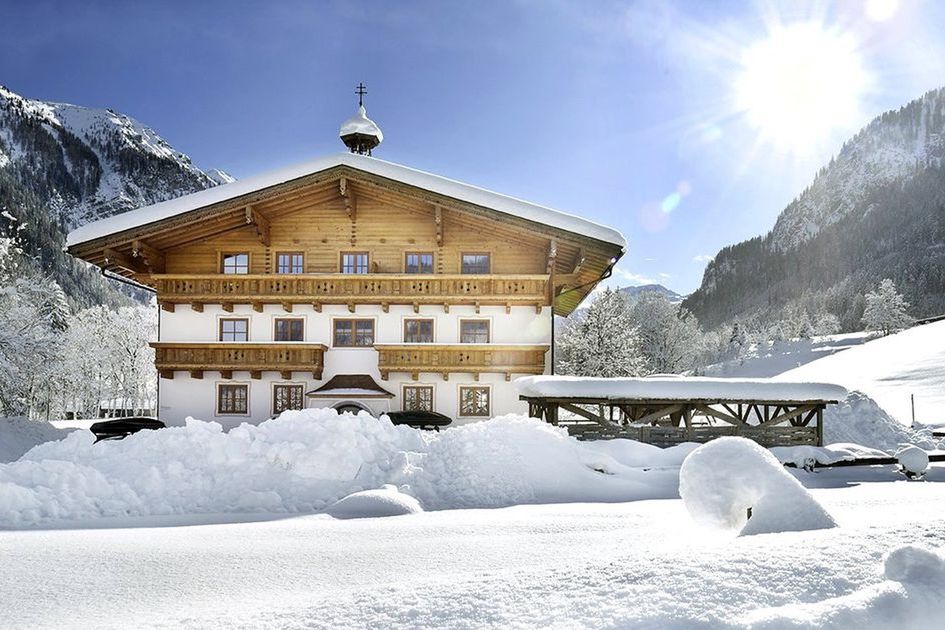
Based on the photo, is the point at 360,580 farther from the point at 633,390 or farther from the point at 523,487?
the point at 633,390

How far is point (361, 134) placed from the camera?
2444 centimetres

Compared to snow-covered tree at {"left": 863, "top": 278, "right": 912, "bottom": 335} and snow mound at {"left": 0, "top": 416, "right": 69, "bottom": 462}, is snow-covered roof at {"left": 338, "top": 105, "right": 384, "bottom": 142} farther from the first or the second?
snow-covered tree at {"left": 863, "top": 278, "right": 912, "bottom": 335}

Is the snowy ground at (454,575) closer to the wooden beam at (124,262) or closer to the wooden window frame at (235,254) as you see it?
the wooden window frame at (235,254)

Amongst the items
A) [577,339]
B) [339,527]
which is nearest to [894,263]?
[577,339]

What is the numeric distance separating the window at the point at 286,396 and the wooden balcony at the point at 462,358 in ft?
9.59

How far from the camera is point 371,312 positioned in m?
21.2

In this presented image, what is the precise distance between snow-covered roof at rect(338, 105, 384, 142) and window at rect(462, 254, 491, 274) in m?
6.62

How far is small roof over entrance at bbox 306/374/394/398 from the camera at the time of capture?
65.3ft

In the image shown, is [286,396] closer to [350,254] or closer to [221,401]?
[221,401]

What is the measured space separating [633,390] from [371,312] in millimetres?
9897

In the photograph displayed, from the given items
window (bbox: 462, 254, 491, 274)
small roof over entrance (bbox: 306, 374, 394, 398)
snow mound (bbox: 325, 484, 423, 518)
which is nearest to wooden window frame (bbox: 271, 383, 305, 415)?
small roof over entrance (bbox: 306, 374, 394, 398)

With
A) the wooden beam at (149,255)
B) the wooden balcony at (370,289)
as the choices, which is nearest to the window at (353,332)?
the wooden balcony at (370,289)

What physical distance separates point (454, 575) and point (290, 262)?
63.5ft

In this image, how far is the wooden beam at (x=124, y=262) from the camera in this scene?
21.0 m
